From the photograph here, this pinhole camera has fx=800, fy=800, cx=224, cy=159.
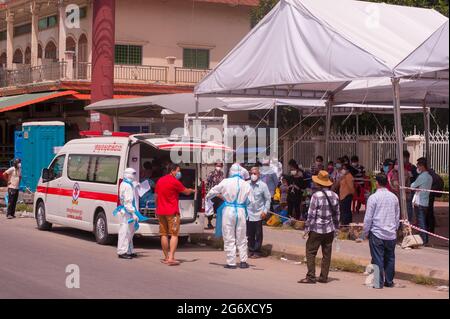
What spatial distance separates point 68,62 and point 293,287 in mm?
22978

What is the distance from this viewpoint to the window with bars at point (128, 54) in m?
35.5

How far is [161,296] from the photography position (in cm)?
1050

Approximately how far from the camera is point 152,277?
12359 mm

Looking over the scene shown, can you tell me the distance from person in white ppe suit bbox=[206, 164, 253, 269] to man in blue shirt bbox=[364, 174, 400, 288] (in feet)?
8.30

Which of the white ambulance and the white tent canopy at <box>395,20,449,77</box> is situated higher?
the white tent canopy at <box>395,20,449,77</box>

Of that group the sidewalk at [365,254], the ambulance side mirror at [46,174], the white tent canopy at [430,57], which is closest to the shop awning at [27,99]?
the ambulance side mirror at [46,174]

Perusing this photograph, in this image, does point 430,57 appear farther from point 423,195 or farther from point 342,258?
point 342,258

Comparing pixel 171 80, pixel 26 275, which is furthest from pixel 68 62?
pixel 26 275

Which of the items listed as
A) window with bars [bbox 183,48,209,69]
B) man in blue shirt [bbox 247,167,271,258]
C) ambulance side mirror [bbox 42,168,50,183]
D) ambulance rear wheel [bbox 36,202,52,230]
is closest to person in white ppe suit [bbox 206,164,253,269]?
man in blue shirt [bbox 247,167,271,258]

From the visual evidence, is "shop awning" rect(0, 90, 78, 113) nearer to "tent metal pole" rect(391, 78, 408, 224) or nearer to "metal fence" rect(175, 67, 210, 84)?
"metal fence" rect(175, 67, 210, 84)

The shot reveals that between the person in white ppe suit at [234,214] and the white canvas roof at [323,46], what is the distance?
10.4 ft

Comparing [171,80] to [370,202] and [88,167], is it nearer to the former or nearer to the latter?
[88,167]

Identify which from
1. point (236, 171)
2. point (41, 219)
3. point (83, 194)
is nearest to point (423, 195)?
point (236, 171)

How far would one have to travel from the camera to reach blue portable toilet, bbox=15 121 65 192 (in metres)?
25.9
